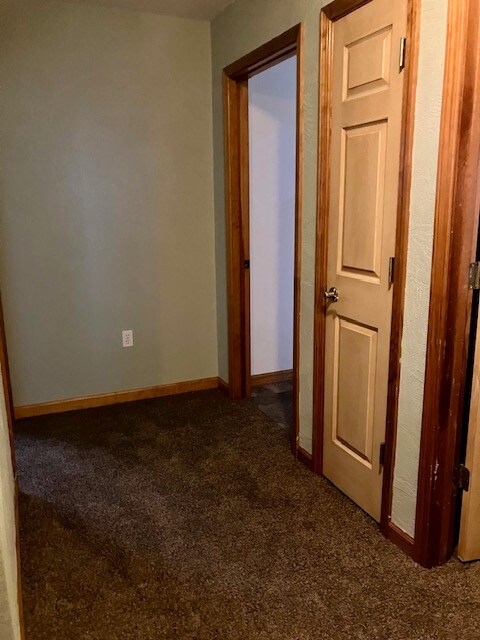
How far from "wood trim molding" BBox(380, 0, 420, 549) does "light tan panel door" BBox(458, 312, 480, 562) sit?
0.66 ft

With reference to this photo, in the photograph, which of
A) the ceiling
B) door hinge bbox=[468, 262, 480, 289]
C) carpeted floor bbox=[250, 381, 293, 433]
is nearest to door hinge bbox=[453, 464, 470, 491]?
door hinge bbox=[468, 262, 480, 289]

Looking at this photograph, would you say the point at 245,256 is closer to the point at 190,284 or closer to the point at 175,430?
the point at 190,284

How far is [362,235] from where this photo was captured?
2.03 meters

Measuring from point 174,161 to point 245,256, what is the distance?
2.44 ft

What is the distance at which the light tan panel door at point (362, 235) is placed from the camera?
1829 millimetres

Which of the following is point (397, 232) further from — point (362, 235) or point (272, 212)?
point (272, 212)

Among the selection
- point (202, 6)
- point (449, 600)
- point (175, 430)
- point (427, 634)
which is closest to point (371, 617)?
point (427, 634)

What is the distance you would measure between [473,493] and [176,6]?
2876 millimetres

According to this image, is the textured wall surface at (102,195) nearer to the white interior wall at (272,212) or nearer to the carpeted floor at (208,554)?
the white interior wall at (272,212)

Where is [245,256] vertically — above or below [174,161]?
below

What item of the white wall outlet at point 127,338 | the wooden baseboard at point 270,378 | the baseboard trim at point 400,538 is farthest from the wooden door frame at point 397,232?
the white wall outlet at point 127,338

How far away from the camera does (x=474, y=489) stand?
180 cm

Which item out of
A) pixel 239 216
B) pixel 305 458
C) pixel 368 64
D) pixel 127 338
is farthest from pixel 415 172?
pixel 127 338

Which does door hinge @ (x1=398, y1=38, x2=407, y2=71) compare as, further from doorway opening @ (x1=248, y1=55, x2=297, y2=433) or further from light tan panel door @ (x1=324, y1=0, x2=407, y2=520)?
doorway opening @ (x1=248, y1=55, x2=297, y2=433)
